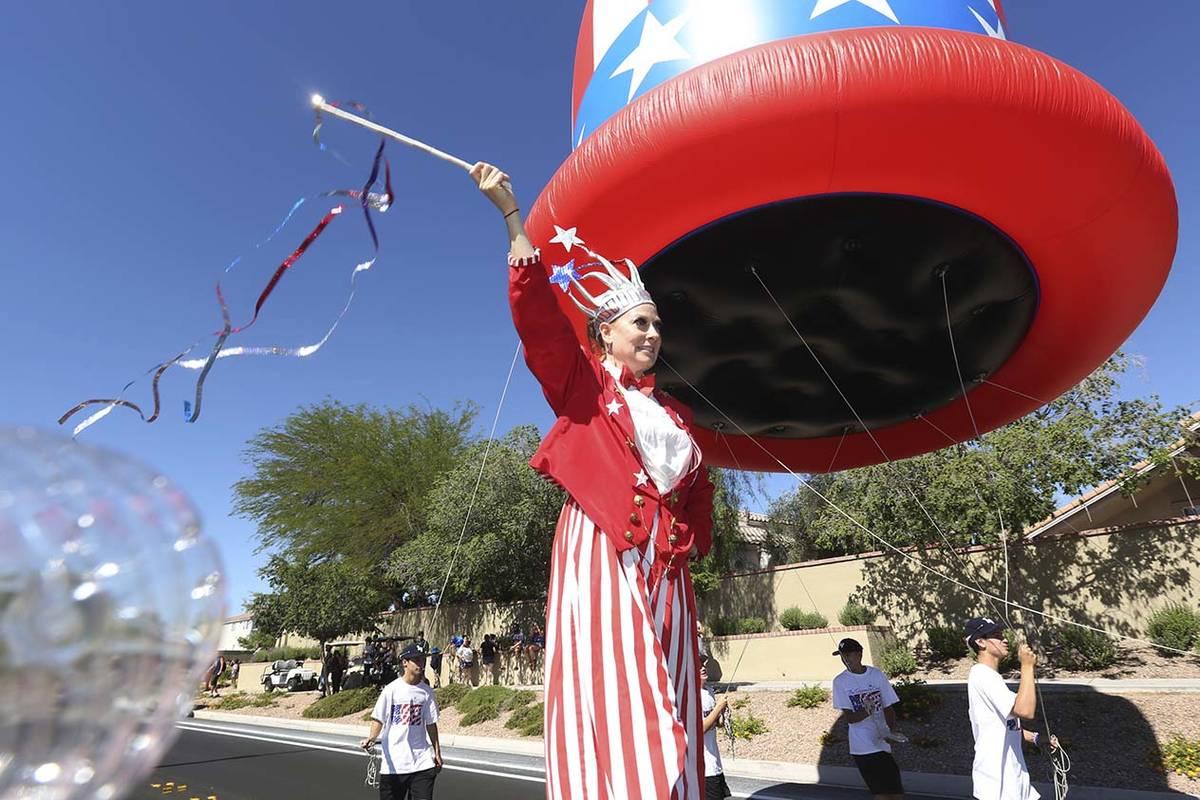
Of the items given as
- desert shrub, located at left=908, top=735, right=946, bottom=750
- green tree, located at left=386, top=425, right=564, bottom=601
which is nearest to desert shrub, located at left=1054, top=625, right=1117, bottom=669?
desert shrub, located at left=908, top=735, right=946, bottom=750

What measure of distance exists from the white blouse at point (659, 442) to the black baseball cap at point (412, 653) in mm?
4749

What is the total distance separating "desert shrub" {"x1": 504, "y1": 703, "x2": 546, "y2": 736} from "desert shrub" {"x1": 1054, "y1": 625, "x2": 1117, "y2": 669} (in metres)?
9.52

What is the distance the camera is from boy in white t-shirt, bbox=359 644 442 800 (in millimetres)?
5262

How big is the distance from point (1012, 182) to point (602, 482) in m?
3.04

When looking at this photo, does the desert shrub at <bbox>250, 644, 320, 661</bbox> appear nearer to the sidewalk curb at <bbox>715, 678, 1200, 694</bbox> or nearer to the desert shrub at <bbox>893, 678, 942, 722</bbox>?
the desert shrub at <bbox>893, 678, 942, 722</bbox>

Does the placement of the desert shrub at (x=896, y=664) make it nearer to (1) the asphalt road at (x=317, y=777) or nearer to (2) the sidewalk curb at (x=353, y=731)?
(1) the asphalt road at (x=317, y=777)

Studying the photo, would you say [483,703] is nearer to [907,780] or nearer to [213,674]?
[907,780]

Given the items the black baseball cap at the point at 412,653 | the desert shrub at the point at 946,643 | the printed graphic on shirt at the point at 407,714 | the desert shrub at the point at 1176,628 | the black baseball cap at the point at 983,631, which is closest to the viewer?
the black baseball cap at the point at 983,631

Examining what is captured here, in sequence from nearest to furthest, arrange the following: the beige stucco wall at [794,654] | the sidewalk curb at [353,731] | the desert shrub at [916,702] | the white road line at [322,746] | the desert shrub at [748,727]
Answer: the desert shrub at [916,702] → the white road line at [322,746] → the desert shrub at [748,727] → the sidewalk curb at [353,731] → the beige stucco wall at [794,654]

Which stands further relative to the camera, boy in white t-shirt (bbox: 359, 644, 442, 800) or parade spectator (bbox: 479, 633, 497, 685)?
parade spectator (bbox: 479, 633, 497, 685)

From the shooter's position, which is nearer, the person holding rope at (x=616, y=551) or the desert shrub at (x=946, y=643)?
the person holding rope at (x=616, y=551)

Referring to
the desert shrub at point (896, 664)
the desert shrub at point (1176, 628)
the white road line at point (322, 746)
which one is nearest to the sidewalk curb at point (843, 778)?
the white road line at point (322, 746)

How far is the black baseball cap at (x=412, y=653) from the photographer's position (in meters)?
5.95

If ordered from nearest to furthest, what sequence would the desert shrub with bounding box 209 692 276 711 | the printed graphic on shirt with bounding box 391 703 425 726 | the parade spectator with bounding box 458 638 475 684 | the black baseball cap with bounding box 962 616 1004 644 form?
the black baseball cap with bounding box 962 616 1004 644 < the printed graphic on shirt with bounding box 391 703 425 726 < the parade spectator with bounding box 458 638 475 684 < the desert shrub with bounding box 209 692 276 711
